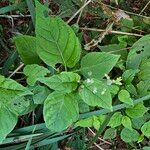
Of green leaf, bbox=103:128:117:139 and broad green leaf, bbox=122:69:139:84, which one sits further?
green leaf, bbox=103:128:117:139

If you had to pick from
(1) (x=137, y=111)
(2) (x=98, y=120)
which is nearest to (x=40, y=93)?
(2) (x=98, y=120)

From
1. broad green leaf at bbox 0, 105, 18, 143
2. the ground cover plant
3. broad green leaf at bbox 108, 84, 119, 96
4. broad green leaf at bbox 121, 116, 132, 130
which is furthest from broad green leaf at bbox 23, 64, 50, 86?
broad green leaf at bbox 121, 116, 132, 130

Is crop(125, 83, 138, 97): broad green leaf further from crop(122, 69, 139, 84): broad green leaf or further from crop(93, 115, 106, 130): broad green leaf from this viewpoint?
crop(93, 115, 106, 130): broad green leaf

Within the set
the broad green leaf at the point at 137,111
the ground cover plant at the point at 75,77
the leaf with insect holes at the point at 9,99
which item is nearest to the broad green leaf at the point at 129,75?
the ground cover plant at the point at 75,77

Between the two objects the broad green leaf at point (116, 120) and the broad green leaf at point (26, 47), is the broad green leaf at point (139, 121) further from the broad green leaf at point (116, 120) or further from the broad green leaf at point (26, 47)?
the broad green leaf at point (26, 47)

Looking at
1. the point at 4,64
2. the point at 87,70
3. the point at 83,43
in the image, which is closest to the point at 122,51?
the point at 83,43

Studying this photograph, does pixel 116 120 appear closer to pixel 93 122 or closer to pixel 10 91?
pixel 93 122
